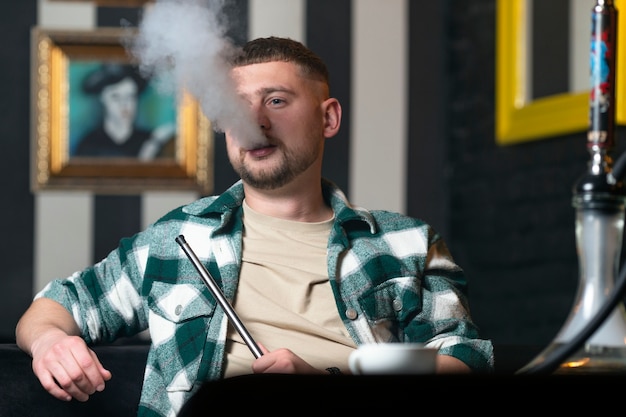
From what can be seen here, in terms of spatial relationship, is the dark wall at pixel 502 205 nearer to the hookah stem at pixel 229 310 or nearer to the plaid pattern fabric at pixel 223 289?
the plaid pattern fabric at pixel 223 289

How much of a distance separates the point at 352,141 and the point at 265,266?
183cm

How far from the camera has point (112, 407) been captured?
5.33 feet

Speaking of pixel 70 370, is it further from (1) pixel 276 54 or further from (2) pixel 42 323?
(1) pixel 276 54

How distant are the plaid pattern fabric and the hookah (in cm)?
45

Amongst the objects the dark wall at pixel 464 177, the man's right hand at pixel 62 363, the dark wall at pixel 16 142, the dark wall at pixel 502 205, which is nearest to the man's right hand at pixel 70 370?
the man's right hand at pixel 62 363

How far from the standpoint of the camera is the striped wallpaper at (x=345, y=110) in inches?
131

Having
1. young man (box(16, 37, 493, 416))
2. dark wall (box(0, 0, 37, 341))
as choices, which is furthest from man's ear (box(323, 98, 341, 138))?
dark wall (box(0, 0, 37, 341))

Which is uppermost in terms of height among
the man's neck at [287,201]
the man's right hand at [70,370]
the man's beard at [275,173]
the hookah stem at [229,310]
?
the man's beard at [275,173]

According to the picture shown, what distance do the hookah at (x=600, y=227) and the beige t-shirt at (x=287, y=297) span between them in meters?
0.55

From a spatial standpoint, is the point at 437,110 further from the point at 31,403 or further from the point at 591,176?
the point at 591,176

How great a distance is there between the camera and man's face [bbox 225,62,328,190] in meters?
1.66

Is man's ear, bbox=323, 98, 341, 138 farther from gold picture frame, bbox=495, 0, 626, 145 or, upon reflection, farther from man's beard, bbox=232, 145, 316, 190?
gold picture frame, bbox=495, 0, 626, 145

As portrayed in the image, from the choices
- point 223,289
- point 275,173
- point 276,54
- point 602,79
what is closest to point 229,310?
point 223,289

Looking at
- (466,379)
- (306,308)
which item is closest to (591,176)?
(466,379)
